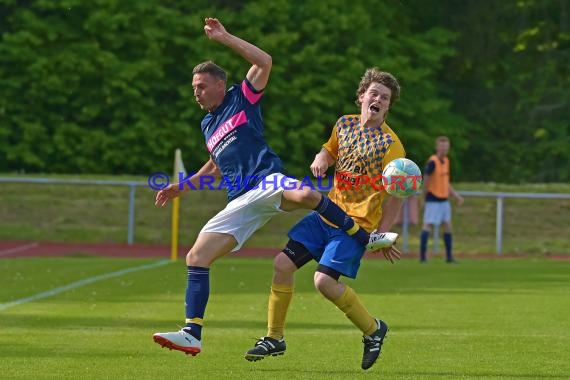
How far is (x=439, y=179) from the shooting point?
915 inches

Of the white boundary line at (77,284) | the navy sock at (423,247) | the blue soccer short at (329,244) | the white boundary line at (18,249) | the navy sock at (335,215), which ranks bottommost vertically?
the white boundary line at (18,249)

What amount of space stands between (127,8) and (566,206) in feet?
49.7

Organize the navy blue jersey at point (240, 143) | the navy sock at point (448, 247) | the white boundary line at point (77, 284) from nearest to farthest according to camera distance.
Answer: the navy blue jersey at point (240, 143) < the white boundary line at point (77, 284) < the navy sock at point (448, 247)

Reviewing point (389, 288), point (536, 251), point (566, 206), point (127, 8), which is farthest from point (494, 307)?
point (127, 8)

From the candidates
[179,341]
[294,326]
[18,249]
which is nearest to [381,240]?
[179,341]

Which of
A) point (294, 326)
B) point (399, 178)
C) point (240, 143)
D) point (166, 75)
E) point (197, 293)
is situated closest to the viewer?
point (197, 293)

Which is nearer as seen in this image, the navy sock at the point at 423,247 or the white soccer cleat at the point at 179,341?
the white soccer cleat at the point at 179,341

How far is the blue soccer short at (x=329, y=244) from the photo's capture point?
9336mm

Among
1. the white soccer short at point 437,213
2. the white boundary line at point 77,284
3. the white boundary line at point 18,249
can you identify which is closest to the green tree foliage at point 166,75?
the white boundary line at point 18,249

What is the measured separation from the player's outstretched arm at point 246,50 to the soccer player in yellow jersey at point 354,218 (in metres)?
0.64

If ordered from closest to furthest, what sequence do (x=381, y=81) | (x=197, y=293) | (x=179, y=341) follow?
(x=179, y=341)
(x=197, y=293)
(x=381, y=81)

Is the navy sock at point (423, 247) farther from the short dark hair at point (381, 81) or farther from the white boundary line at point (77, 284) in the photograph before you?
the short dark hair at point (381, 81)

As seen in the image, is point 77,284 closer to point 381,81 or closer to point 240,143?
point 240,143

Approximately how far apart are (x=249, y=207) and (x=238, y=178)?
0.82 feet
